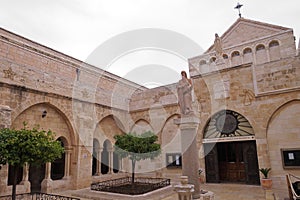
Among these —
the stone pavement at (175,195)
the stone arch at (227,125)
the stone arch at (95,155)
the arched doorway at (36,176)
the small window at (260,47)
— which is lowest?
the stone pavement at (175,195)

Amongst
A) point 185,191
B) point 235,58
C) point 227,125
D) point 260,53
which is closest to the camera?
point 185,191

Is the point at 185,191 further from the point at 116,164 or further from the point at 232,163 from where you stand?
the point at 116,164

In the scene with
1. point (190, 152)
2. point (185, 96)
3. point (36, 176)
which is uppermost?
point (185, 96)

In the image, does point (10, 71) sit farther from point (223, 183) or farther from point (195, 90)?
point (223, 183)

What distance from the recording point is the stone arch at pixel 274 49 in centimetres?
1433

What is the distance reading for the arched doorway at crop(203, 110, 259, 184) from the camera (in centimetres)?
1027

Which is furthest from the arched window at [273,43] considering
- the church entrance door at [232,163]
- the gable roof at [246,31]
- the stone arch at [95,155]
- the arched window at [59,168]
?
the arched window at [59,168]

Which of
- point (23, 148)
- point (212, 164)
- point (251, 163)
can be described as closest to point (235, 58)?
point (251, 163)

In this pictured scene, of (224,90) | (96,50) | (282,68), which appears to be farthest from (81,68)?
(282,68)

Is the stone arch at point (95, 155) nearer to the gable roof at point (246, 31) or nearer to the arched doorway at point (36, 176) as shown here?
the arched doorway at point (36, 176)

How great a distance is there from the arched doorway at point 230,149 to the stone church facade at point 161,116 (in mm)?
46

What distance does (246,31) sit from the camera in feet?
55.7

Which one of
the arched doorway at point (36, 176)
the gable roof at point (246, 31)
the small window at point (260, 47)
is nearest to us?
the arched doorway at point (36, 176)

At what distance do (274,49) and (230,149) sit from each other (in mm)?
7979
